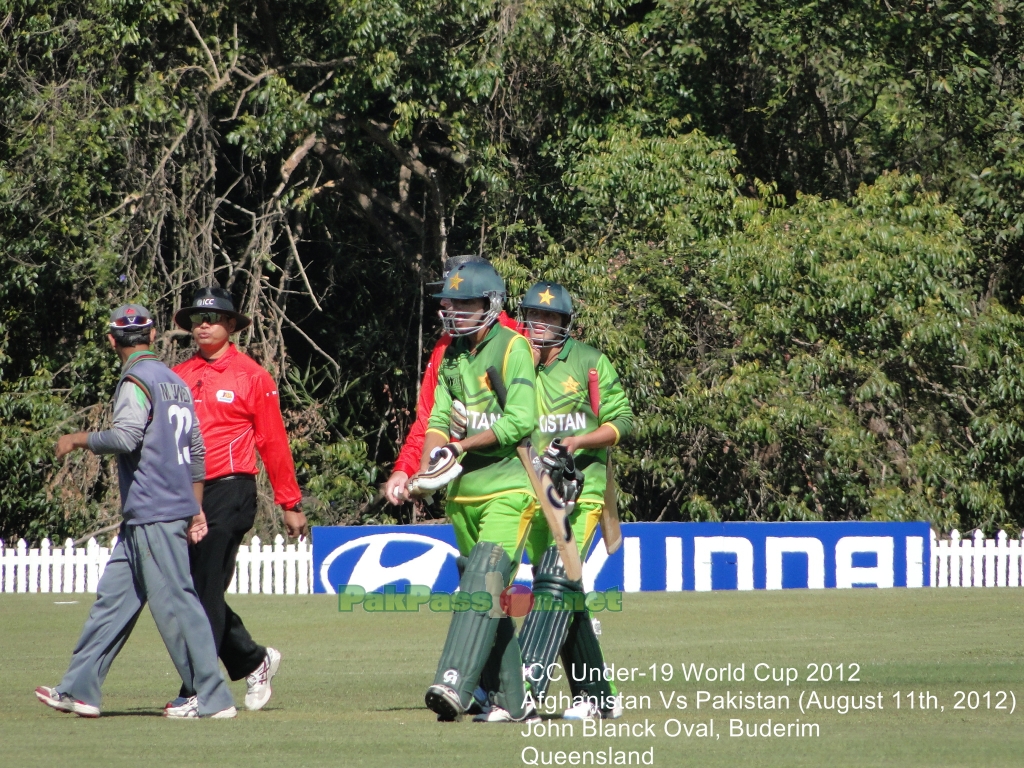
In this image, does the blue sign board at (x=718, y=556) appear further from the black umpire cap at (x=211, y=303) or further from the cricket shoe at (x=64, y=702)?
the cricket shoe at (x=64, y=702)

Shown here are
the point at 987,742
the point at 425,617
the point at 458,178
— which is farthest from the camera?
the point at 458,178

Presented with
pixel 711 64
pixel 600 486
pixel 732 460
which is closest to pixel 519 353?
pixel 600 486

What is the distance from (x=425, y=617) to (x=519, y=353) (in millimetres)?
6980

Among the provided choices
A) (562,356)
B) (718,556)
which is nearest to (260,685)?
(562,356)

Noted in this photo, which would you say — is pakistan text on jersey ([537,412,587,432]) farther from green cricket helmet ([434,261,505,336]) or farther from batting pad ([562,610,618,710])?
batting pad ([562,610,618,710])

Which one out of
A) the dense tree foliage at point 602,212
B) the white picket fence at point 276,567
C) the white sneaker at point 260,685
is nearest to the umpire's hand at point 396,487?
the white sneaker at point 260,685

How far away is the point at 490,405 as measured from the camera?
6.35 metres

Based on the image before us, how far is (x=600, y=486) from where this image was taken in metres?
7.21

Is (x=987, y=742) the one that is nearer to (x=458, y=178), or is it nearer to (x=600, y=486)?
(x=600, y=486)

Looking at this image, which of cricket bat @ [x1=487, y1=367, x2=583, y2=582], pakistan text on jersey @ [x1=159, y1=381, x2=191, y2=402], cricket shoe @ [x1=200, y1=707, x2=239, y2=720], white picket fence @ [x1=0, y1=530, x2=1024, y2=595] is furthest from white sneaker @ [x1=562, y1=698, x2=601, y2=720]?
white picket fence @ [x1=0, y1=530, x2=1024, y2=595]

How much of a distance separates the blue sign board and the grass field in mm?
1442

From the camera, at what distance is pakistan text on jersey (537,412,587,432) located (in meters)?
7.24

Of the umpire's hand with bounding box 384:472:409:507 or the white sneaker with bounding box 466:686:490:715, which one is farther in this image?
the umpire's hand with bounding box 384:472:409:507

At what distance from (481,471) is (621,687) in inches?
80.6
